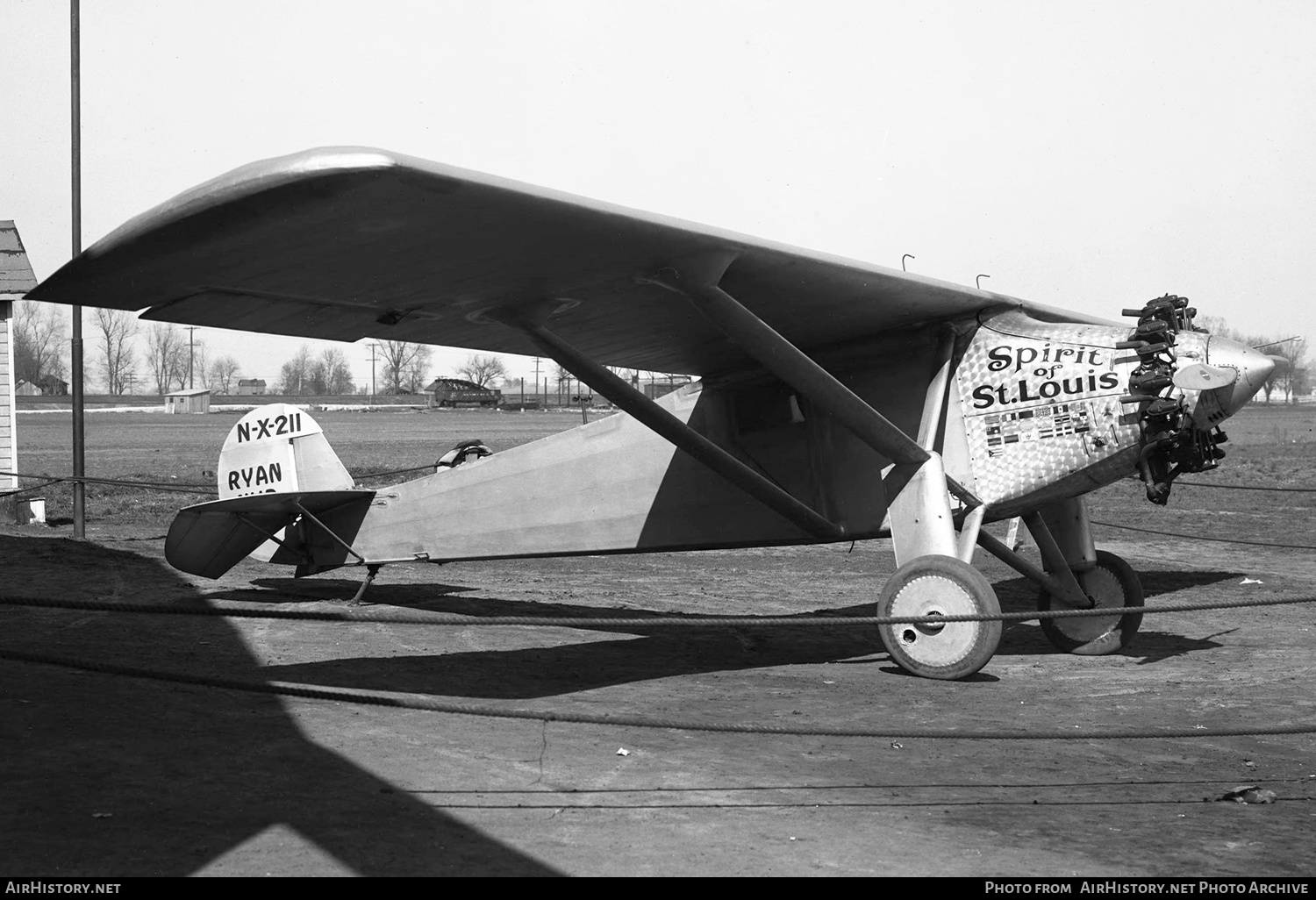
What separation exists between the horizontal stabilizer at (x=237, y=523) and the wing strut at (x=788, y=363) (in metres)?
4.77

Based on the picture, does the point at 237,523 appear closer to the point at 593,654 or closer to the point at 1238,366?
the point at 593,654

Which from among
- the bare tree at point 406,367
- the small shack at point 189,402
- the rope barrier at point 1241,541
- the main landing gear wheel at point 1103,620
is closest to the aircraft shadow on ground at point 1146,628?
the main landing gear wheel at point 1103,620

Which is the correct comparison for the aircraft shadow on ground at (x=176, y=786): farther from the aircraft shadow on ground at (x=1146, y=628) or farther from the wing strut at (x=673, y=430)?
the aircraft shadow on ground at (x=1146, y=628)

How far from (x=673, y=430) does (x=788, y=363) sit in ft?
3.34

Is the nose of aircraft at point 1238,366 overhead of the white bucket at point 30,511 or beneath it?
overhead

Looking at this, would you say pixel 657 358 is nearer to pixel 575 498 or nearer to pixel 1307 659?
pixel 575 498

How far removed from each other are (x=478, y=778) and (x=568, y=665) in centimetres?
334

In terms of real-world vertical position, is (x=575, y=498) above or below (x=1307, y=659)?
above

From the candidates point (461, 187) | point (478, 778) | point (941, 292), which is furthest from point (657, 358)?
point (478, 778)

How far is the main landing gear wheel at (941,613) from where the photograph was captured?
757 cm

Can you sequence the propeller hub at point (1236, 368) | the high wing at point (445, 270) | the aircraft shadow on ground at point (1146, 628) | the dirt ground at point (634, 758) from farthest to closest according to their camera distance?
the aircraft shadow on ground at point (1146, 628) → the propeller hub at point (1236, 368) → the high wing at point (445, 270) → the dirt ground at point (634, 758)

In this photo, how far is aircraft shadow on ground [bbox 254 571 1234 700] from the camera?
7898mm

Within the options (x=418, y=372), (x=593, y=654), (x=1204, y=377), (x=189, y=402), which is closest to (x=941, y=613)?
(x=1204, y=377)

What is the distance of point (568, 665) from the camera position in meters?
8.79
